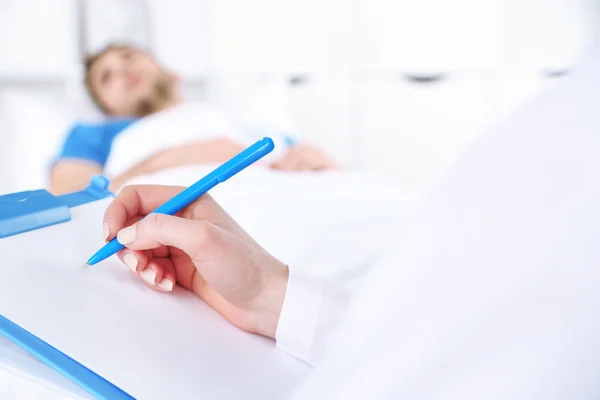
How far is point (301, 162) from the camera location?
1278mm

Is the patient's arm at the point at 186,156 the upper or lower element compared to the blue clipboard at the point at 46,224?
lower

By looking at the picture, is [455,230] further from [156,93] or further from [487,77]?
[487,77]

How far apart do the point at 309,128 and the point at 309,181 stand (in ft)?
4.64

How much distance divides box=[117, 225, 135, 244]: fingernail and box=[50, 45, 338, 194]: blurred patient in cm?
62

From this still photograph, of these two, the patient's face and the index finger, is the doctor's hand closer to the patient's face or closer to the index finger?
the index finger

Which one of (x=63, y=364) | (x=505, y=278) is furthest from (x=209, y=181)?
(x=505, y=278)

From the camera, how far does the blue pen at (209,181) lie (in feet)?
1.64

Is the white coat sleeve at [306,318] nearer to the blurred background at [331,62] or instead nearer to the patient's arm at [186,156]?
the patient's arm at [186,156]

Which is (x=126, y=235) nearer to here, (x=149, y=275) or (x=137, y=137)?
(x=149, y=275)

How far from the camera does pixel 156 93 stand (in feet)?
6.13

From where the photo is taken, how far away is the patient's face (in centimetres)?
176

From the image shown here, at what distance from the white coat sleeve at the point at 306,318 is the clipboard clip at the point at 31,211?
0.25 m

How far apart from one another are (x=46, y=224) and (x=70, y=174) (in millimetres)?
922

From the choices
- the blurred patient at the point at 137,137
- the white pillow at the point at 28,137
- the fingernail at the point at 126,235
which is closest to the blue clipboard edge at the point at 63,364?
the fingernail at the point at 126,235
